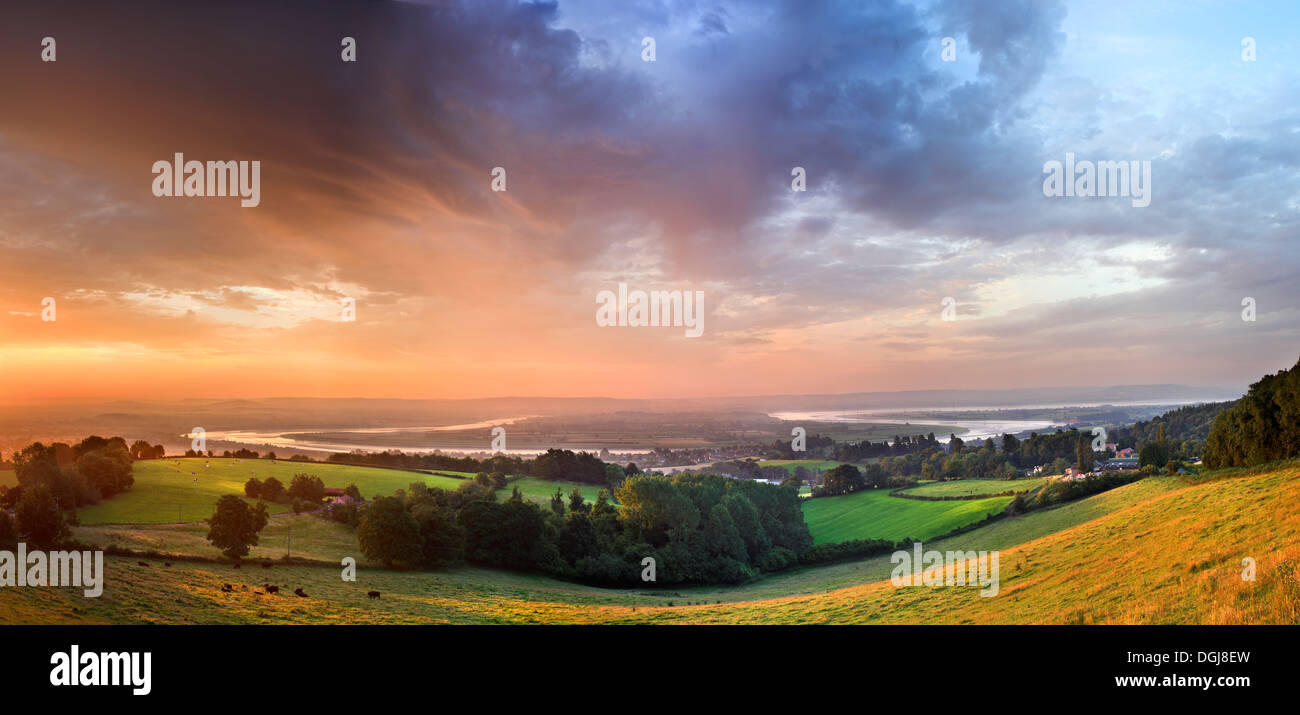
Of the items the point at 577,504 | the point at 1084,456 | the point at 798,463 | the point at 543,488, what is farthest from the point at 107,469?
the point at 1084,456

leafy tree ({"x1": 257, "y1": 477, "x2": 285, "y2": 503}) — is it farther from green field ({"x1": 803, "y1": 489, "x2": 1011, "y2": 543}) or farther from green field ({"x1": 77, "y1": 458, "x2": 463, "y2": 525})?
green field ({"x1": 803, "y1": 489, "x2": 1011, "y2": 543})

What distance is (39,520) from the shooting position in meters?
20.4

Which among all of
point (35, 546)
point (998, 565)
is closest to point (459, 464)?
point (35, 546)

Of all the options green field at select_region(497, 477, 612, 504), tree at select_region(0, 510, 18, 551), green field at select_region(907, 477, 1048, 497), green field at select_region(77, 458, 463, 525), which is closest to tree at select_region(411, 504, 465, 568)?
green field at select_region(77, 458, 463, 525)

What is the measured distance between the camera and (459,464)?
61.3 m

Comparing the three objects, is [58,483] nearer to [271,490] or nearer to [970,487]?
[271,490]

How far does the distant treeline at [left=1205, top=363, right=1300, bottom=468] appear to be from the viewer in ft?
67.7

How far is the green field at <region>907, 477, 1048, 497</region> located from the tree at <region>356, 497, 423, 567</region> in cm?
4639

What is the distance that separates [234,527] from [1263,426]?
4701 cm

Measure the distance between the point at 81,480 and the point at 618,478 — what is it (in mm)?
39523

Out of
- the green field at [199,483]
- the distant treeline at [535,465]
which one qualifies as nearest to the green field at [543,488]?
the distant treeline at [535,465]

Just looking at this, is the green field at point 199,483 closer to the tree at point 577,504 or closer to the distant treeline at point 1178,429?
the tree at point 577,504
